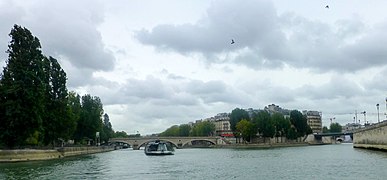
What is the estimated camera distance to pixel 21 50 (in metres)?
80.4

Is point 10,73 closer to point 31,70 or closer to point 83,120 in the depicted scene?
point 31,70

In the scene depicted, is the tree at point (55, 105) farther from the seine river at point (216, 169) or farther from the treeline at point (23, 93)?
the seine river at point (216, 169)

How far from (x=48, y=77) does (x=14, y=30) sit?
16775 mm

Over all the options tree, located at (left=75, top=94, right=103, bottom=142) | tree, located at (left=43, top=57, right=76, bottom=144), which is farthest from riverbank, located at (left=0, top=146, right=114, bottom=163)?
tree, located at (left=75, top=94, right=103, bottom=142)

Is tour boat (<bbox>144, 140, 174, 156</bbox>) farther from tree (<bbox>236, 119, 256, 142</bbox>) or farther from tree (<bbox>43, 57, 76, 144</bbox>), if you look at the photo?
tree (<bbox>236, 119, 256, 142</bbox>)

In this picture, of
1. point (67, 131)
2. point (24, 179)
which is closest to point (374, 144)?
point (67, 131)

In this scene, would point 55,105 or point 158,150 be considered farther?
point 158,150

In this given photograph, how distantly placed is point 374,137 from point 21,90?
2765 inches

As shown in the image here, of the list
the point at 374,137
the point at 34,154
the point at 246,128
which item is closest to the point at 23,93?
the point at 34,154

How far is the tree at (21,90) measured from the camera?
251 feet

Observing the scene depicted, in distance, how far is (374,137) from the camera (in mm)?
105688

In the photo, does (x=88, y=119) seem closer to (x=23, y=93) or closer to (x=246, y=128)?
(x=23, y=93)

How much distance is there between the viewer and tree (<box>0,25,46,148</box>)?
76.4m

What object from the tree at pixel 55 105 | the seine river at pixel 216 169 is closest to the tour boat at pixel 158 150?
the tree at pixel 55 105
